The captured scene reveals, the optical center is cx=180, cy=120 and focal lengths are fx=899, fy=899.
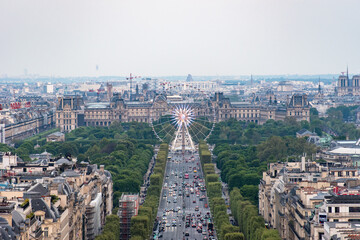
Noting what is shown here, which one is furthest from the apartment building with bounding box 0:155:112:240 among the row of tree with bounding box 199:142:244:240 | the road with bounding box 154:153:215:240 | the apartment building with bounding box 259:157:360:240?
the apartment building with bounding box 259:157:360:240

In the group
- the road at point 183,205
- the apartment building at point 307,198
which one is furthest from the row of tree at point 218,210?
the apartment building at point 307,198

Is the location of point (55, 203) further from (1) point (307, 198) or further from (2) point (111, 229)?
(1) point (307, 198)

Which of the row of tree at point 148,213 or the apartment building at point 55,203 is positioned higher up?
the apartment building at point 55,203

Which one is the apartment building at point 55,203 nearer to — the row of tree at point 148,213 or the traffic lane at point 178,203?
the row of tree at point 148,213

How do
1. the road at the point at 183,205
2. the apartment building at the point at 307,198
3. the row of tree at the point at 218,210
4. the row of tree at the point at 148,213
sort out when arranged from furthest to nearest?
the road at the point at 183,205 → the row of tree at the point at 148,213 → the row of tree at the point at 218,210 → the apartment building at the point at 307,198

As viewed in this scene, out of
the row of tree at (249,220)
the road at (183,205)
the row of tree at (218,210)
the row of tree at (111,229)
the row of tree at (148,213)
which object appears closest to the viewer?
the row of tree at (249,220)

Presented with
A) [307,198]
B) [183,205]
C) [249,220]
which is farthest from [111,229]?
[183,205]

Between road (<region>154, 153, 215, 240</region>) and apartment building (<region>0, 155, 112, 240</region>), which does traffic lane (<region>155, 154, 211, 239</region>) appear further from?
apartment building (<region>0, 155, 112, 240</region>)
